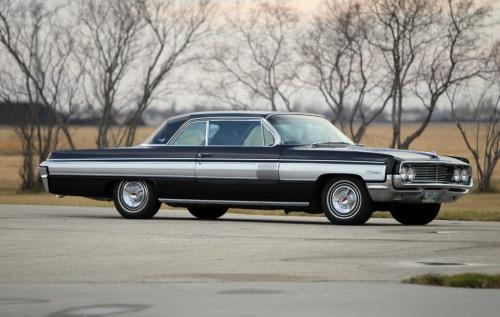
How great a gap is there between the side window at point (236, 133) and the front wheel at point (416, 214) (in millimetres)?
2289

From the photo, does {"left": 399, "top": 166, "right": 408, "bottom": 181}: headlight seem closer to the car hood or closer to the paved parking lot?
the car hood

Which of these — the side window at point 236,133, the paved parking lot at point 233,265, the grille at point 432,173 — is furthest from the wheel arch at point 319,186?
the side window at point 236,133

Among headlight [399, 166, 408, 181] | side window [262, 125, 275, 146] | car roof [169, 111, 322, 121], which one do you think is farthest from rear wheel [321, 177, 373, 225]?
car roof [169, 111, 322, 121]

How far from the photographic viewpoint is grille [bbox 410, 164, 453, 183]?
18.1 meters

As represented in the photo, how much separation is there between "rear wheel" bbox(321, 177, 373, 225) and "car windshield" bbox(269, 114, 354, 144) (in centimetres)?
100

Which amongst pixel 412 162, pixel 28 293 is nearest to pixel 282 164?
pixel 412 162

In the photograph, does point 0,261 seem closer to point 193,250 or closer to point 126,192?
point 193,250

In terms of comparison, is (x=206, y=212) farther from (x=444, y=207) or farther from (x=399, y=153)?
(x=444, y=207)

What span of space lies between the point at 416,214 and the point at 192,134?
3.53 meters

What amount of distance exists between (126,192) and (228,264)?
777 cm

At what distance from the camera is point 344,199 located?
1831cm

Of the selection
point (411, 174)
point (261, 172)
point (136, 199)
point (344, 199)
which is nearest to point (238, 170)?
point (261, 172)

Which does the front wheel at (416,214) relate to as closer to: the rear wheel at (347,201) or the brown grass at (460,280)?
the rear wheel at (347,201)

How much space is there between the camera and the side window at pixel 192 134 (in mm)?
19794
